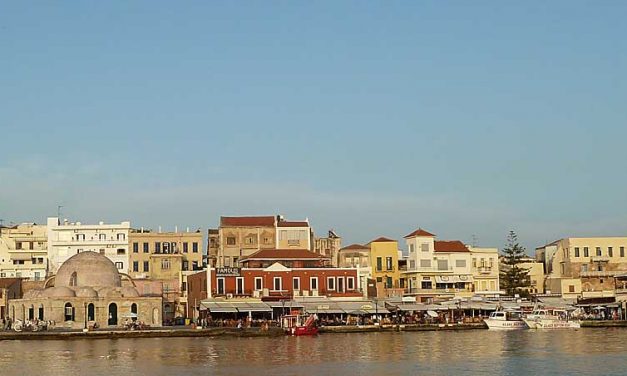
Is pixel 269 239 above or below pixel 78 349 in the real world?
above

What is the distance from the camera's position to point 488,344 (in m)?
60.1

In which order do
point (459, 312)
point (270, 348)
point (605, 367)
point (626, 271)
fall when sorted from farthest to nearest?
point (626, 271) → point (459, 312) → point (270, 348) → point (605, 367)

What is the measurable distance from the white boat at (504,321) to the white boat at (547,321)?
0.67 meters

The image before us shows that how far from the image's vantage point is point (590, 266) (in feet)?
316

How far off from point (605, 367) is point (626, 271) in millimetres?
53019

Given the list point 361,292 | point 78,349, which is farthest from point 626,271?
point 78,349

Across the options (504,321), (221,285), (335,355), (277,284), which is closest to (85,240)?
(221,285)

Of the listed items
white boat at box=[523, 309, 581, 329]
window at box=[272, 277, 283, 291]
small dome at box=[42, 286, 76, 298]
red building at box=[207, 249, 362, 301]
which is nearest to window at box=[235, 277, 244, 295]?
red building at box=[207, 249, 362, 301]

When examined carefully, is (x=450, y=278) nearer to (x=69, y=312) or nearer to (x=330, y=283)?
(x=330, y=283)

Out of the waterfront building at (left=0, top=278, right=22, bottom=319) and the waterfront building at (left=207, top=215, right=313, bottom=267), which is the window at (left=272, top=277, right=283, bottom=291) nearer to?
the waterfront building at (left=207, top=215, right=313, bottom=267)

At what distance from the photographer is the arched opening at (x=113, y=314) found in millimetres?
81000

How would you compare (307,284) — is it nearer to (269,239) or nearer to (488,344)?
(269,239)

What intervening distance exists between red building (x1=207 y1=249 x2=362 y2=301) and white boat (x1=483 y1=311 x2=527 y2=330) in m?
11.5

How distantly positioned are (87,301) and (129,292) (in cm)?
364
